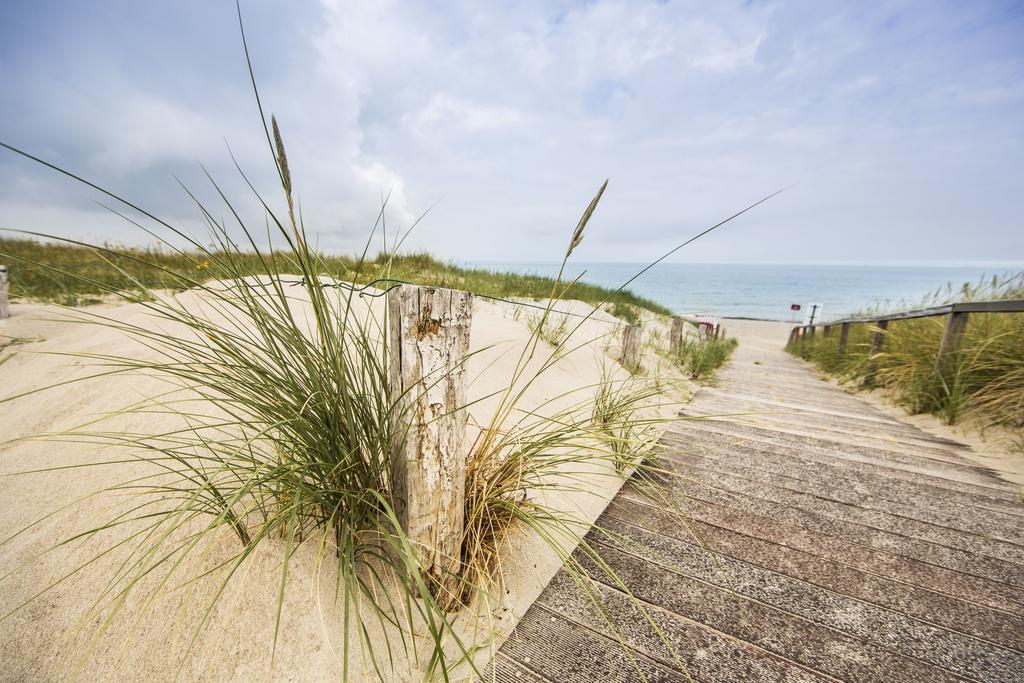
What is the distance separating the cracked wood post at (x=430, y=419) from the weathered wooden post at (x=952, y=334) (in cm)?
455

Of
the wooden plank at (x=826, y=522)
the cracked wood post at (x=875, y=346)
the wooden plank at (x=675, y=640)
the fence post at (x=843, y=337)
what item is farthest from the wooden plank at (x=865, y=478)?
the fence post at (x=843, y=337)

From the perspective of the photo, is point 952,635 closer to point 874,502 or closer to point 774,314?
point 874,502

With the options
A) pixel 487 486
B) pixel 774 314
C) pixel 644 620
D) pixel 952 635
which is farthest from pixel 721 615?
pixel 774 314

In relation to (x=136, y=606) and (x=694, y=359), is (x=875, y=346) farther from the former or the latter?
(x=136, y=606)

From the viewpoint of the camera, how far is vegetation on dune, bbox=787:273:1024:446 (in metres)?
2.80

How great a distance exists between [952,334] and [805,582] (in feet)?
11.8

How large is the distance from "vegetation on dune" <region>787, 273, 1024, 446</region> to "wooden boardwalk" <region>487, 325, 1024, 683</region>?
1008 millimetres

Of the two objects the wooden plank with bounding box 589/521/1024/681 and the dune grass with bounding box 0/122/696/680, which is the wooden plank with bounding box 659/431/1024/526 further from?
the dune grass with bounding box 0/122/696/680

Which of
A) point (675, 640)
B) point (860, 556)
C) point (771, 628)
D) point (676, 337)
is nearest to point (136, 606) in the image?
point (675, 640)

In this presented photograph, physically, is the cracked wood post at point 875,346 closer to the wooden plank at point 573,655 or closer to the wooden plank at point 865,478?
the wooden plank at point 865,478

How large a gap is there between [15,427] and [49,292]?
448cm

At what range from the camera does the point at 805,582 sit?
1.41m

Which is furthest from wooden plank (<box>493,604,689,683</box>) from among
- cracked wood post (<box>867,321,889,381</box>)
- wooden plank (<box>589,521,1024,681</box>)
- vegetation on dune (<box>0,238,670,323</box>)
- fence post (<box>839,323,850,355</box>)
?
fence post (<box>839,323,850,355</box>)

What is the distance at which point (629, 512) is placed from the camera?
1797 millimetres
